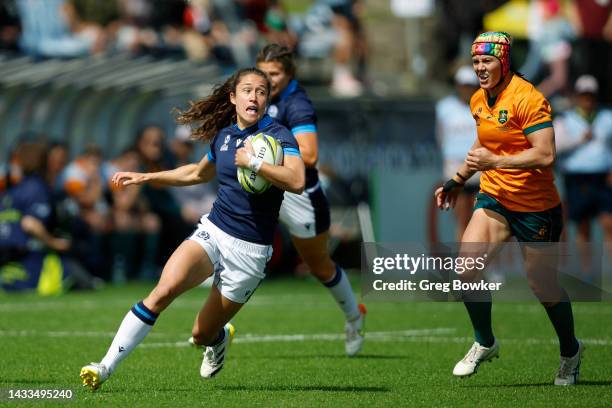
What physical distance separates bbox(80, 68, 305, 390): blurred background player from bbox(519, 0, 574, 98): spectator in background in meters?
13.1

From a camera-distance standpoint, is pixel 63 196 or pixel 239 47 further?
pixel 239 47

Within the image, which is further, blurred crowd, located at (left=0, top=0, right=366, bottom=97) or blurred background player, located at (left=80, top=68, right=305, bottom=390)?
blurred crowd, located at (left=0, top=0, right=366, bottom=97)

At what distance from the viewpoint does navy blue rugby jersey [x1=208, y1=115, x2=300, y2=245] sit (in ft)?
28.2

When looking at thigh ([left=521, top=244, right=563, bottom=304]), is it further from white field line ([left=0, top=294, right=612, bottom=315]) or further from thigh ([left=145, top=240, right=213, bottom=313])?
white field line ([left=0, top=294, right=612, bottom=315])

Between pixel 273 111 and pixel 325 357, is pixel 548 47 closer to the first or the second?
pixel 273 111

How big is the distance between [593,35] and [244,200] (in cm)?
1484

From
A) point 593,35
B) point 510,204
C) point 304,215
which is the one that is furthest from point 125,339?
point 593,35

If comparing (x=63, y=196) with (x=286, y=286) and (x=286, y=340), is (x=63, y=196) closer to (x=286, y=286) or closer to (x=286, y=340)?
(x=286, y=286)

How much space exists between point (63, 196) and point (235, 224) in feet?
32.9

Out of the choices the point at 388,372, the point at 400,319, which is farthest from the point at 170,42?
the point at 388,372

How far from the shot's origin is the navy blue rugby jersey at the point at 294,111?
10680 millimetres

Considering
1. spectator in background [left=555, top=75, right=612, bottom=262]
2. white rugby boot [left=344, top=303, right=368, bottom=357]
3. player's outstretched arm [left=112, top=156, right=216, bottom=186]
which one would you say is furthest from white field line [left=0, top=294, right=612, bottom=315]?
player's outstretched arm [left=112, top=156, right=216, bottom=186]

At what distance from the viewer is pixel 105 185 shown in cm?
1908

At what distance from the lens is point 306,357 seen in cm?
1074
